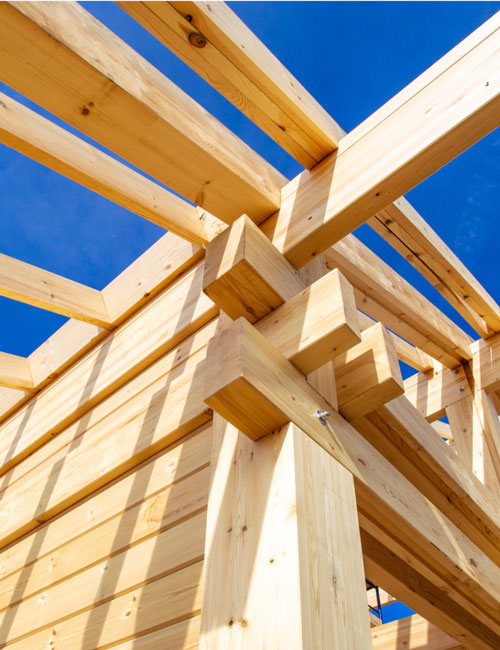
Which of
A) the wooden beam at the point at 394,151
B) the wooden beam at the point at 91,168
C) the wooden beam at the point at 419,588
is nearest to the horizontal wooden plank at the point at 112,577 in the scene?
the wooden beam at the point at 419,588

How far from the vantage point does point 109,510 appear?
223 cm

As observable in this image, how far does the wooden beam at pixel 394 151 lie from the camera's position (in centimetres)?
169

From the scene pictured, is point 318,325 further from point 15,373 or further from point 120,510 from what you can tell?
point 15,373

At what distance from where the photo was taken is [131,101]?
159 cm

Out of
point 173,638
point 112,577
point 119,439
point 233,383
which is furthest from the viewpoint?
point 119,439

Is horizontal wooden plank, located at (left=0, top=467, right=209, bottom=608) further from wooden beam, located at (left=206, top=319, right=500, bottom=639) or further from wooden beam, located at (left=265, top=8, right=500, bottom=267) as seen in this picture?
wooden beam, located at (left=265, top=8, right=500, bottom=267)

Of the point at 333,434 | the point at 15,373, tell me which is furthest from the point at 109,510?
the point at 15,373

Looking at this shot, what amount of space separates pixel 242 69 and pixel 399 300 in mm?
1768

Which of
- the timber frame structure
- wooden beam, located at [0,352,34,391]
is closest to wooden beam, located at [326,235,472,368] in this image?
the timber frame structure

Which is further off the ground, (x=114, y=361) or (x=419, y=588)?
(x=114, y=361)

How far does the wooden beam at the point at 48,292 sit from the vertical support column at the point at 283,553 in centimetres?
154

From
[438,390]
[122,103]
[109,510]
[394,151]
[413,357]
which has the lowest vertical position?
[109,510]

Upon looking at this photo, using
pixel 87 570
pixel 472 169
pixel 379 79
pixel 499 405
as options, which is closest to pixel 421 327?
pixel 499 405

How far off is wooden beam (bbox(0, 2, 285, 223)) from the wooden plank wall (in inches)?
25.1
